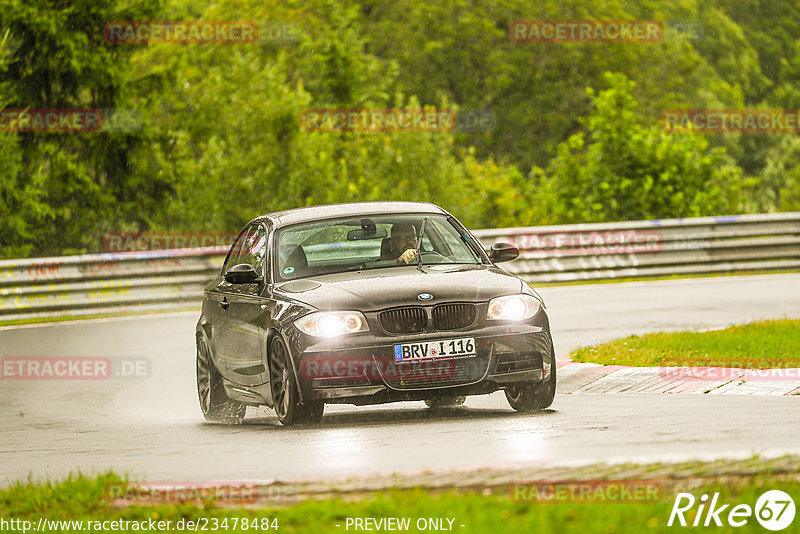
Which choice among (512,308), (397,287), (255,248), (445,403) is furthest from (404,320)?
(255,248)

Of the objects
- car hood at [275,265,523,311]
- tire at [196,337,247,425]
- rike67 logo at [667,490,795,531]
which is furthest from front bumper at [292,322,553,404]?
rike67 logo at [667,490,795,531]

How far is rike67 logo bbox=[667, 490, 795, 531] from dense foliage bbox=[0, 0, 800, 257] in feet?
72.8

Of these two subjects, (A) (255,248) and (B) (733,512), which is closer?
(B) (733,512)

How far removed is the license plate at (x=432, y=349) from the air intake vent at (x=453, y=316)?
105 millimetres

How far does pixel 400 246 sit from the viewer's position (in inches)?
448

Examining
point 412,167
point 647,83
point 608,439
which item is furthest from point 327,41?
point 608,439

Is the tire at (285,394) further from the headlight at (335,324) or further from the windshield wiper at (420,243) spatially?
the windshield wiper at (420,243)

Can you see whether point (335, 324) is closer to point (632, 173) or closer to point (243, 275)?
point (243, 275)

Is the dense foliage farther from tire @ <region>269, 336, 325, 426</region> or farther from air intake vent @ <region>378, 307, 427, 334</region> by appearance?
air intake vent @ <region>378, 307, 427, 334</region>

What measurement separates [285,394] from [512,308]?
1652 mm

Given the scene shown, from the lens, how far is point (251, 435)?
1060cm

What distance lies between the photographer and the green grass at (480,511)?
6188mm

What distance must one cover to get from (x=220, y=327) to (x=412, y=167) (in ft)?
90.3

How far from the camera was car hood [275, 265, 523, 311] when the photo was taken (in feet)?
33.7
